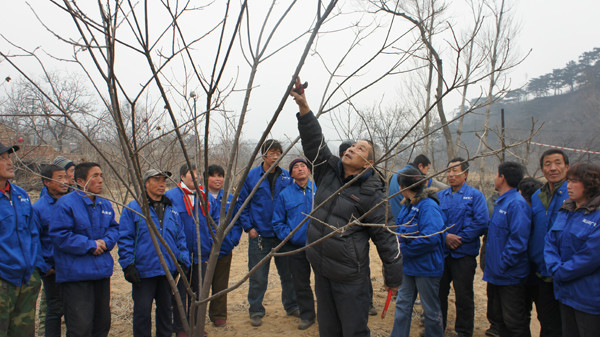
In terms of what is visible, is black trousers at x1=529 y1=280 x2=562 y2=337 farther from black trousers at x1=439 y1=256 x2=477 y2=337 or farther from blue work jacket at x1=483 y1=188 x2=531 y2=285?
black trousers at x1=439 y1=256 x2=477 y2=337

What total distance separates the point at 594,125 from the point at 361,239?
37.3m

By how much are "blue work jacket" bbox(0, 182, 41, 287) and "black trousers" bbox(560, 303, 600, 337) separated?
3833 mm

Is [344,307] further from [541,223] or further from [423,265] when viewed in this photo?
[541,223]

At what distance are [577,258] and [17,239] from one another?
3.88 m

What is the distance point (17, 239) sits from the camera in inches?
103

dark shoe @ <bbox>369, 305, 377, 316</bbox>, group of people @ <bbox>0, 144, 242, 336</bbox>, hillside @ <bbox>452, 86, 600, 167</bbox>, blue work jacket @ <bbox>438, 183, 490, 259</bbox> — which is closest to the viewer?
group of people @ <bbox>0, 144, 242, 336</bbox>

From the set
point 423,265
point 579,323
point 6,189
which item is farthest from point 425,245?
point 6,189

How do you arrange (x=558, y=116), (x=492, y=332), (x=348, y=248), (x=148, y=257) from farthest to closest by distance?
(x=558, y=116), (x=492, y=332), (x=148, y=257), (x=348, y=248)

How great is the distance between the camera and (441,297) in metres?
3.71

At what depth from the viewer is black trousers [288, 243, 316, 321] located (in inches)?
157

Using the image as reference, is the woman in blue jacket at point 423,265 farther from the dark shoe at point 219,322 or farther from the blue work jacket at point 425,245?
the dark shoe at point 219,322

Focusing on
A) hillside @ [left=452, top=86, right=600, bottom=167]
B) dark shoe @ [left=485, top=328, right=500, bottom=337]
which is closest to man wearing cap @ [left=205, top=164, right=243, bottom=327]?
dark shoe @ [left=485, top=328, right=500, bottom=337]

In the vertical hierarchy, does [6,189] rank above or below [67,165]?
below

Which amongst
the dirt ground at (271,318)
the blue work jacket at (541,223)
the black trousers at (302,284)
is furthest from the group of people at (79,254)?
the blue work jacket at (541,223)
